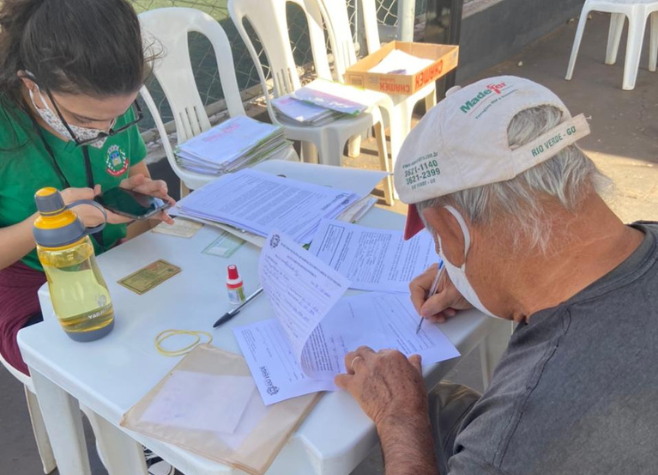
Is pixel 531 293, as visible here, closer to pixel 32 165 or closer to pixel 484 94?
pixel 484 94

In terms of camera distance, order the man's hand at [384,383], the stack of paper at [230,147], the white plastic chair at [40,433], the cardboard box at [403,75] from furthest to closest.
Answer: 1. the cardboard box at [403,75]
2. the stack of paper at [230,147]
3. the white plastic chair at [40,433]
4. the man's hand at [384,383]

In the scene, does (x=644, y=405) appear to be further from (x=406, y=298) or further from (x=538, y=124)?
(x=406, y=298)

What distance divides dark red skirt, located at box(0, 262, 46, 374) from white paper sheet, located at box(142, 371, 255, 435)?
0.66 metres

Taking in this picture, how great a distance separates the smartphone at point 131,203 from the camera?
1.43 meters

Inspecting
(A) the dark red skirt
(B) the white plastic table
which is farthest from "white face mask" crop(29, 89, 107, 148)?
(A) the dark red skirt

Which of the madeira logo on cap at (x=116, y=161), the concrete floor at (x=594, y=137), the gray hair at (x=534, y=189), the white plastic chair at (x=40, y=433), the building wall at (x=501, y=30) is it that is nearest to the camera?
the gray hair at (x=534, y=189)

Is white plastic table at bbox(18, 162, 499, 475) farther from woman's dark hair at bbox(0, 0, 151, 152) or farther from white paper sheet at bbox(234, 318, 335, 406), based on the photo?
woman's dark hair at bbox(0, 0, 151, 152)

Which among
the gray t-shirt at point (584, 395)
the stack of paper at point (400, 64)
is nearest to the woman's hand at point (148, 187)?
the gray t-shirt at point (584, 395)

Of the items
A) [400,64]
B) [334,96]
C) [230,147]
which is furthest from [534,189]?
[400,64]

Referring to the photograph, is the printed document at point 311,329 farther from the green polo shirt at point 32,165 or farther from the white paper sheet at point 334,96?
the white paper sheet at point 334,96

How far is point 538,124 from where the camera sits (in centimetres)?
92

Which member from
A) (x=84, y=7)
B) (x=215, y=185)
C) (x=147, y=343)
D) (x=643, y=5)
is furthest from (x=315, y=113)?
(x=643, y=5)

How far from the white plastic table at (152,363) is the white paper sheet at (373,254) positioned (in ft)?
0.30

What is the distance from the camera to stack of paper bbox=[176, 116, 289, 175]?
2307 millimetres
